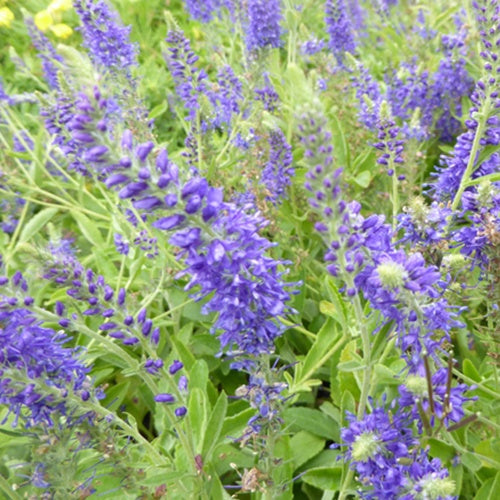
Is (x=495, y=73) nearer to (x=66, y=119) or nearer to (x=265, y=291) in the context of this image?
(x=265, y=291)

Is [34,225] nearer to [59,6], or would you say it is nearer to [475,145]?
[475,145]

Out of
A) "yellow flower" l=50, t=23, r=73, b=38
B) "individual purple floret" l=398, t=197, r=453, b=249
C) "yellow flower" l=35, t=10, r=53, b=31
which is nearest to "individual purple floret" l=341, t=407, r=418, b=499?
"individual purple floret" l=398, t=197, r=453, b=249

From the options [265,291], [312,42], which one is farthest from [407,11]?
[265,291]

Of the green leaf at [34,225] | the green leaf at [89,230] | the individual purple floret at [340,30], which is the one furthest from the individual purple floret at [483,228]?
the individual purple floret at [340,30]

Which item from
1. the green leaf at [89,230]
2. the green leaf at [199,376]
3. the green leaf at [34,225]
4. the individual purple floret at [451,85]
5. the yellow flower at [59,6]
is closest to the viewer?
the green leaf at [199,376]

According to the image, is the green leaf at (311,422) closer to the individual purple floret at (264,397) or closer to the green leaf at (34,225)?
the individual purple floret at (264,397)

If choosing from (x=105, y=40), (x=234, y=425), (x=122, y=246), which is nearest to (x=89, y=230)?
(x=122, y=246)
